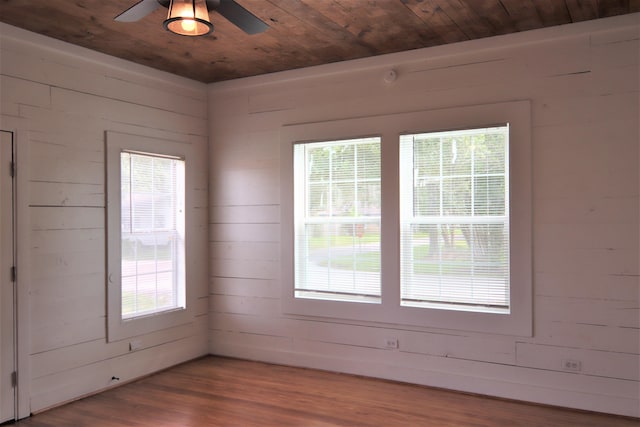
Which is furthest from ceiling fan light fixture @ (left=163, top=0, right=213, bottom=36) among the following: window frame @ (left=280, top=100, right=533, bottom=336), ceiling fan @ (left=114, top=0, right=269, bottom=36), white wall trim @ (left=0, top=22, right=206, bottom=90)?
window frame @ (left=280, top=100, right=533, bottom=336)

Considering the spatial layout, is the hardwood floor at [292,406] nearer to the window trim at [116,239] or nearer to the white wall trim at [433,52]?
the window trim at [116,239]

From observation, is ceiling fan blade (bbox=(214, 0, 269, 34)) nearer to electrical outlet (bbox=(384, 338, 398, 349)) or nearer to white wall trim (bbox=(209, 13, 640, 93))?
white wall trim (bbox=(209, 13, 640, 93))

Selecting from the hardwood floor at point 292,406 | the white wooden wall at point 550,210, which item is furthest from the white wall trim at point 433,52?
the hardwood floor at point 292,406

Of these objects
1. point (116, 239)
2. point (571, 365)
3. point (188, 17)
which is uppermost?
point (188, 17)

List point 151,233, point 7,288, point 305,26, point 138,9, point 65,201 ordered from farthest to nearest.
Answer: point 151,233 < point 65,201 < point 305,26 < point 7,288 < point 138,9

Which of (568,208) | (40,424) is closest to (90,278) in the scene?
(40,424)

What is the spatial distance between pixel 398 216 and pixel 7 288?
9.65 feet

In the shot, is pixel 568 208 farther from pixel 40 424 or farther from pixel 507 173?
pixel 40 424

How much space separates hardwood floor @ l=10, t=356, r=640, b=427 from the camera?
3572 mm

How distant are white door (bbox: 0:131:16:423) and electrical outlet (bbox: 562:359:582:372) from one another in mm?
3896

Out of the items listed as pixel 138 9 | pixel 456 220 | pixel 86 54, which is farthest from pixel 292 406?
pixel 86 54

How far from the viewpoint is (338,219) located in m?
4.68

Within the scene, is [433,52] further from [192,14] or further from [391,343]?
[391,343]

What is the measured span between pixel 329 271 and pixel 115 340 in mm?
1900
